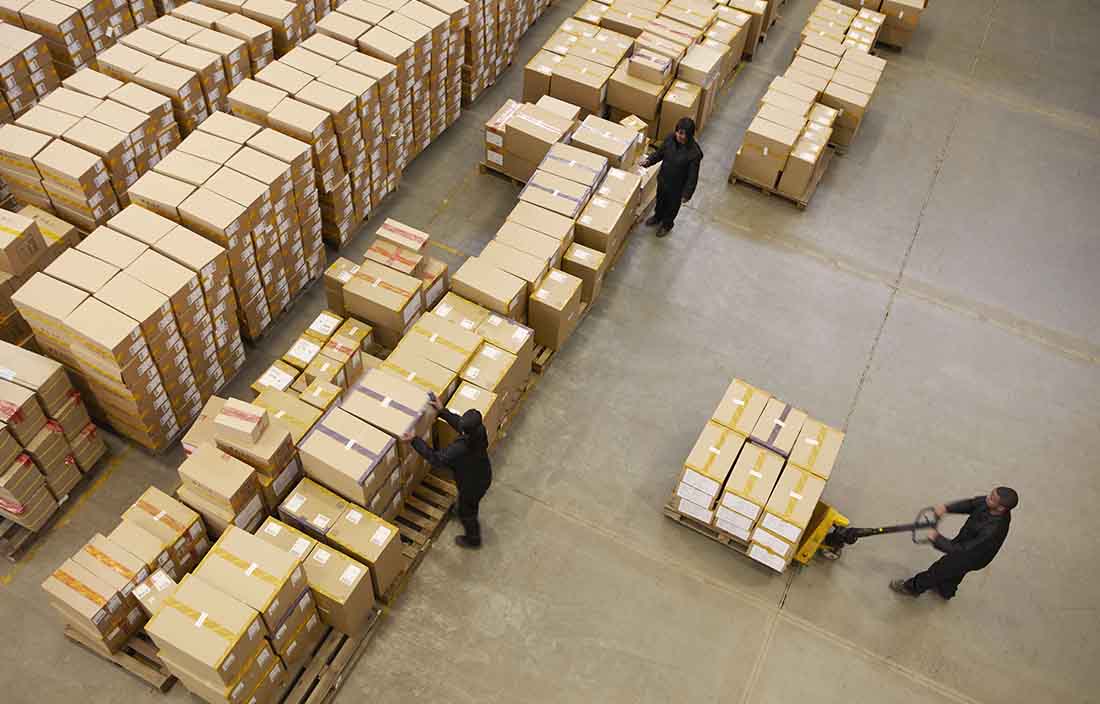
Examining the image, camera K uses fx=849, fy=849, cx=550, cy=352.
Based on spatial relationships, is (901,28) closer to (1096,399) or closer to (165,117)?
(1096,399)

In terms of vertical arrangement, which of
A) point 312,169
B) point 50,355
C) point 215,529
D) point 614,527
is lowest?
point 614,527

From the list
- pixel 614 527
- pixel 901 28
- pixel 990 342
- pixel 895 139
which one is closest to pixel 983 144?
pixel 895 139

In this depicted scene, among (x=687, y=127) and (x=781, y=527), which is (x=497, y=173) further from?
(x=781, y=527)

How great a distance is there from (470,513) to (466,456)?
726 mm

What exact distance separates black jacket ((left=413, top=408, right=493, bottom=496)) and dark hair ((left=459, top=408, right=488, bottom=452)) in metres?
0.03

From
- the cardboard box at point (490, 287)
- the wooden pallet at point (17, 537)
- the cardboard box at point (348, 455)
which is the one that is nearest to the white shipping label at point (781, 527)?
the cardboard box at point (490, 287)

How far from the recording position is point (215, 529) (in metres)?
6.09

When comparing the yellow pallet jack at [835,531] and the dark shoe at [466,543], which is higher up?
the yellow pallet jack at [835,531]

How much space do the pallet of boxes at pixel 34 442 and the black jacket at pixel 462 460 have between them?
105 inches

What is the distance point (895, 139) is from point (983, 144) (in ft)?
3.98

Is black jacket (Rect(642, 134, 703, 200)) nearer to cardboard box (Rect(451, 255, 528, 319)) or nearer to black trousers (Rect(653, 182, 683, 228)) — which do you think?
black trousers (Rect(653, 182, 683, 228))

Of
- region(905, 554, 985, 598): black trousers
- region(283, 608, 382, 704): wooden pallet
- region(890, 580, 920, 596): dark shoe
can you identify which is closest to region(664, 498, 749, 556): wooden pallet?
region(890, 580, 920, 596): dark shoe

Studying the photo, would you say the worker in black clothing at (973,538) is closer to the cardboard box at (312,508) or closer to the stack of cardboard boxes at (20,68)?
the cardboard box at (312,508)

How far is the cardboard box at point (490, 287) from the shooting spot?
7.32 metres
